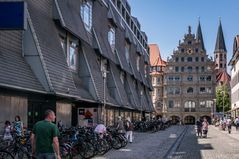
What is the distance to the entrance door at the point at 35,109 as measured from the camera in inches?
925

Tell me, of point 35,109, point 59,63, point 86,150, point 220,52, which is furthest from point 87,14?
point 220,52

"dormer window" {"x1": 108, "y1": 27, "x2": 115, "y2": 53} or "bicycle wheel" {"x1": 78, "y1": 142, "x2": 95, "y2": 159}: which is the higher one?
"dormer window" {"x1": 108, "y1": 27, "x2": 115, "y2": 53}

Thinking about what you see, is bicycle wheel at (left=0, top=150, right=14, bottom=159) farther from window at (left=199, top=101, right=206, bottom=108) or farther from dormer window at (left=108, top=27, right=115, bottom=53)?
window at (left=199, top=101, right=206, bottom=108)

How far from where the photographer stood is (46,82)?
23266mm

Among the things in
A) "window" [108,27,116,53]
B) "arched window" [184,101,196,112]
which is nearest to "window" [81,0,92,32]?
"window" [108,27,116,53]

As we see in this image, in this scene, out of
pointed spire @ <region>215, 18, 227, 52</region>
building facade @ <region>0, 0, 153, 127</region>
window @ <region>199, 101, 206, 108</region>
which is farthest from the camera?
pointed spire @ <region>215, 18, 227, 52</region>

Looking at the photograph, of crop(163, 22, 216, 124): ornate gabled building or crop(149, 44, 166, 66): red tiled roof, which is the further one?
crop(149, 44, 166, 66): red tiled roof

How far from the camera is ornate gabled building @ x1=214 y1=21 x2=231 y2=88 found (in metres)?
144

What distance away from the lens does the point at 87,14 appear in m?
38.0

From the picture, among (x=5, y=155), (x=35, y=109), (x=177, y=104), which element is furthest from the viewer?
(x=177, y=104)

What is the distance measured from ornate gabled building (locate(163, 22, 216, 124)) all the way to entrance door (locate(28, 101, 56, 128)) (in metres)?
81.5

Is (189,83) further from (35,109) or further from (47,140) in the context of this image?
(47,140)

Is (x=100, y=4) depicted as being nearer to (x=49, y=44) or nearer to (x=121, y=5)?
(x=49, y=44)

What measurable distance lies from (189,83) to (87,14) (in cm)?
7455
